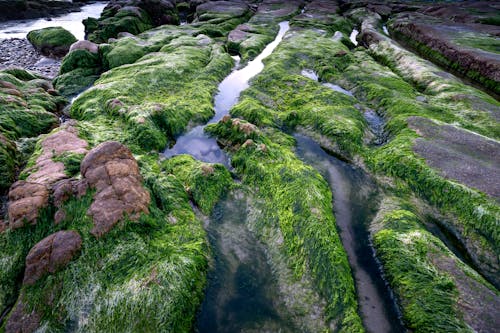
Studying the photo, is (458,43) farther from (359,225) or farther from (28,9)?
(28,9)

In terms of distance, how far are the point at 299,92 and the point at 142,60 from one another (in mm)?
12042

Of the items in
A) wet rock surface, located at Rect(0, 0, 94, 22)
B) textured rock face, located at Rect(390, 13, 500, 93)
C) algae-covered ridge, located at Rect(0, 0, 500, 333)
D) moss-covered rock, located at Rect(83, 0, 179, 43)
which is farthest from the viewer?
wet rock surface, located at Rect(0, 0, 94, 22)

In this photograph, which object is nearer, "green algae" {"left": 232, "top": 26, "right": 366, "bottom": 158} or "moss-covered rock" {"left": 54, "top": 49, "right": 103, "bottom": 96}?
"green algae" {"left": 232, "top": 26, "right": 366, "bottom": 158}

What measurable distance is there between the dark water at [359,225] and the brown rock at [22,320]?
754 cm

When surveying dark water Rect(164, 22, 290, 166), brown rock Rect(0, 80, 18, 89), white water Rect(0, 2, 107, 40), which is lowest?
white water Rect(0, 2, 107, 40)

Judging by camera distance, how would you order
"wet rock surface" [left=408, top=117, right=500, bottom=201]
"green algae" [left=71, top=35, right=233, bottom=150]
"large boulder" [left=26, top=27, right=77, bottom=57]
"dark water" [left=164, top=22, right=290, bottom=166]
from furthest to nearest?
1. "large boulder" [left=26, top=27, right=77, bottom=57]
2. "green algae" [left=71, top=35, right=233, bottom=150]
3. "dark water" [left=164, top=22, right=290, bottom=166]
4. "wet rock surface" [left=408, top=117, right=500, bottom=201]

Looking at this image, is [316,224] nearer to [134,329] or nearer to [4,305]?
[134,329]

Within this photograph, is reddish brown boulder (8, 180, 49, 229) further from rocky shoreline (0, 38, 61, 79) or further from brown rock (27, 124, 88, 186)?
rocky shoreline (0, 38, 61, 79)

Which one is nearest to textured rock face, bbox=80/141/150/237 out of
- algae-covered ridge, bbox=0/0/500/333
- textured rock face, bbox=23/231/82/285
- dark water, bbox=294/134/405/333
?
algae-covered ridge, bbox=0/0/500/333

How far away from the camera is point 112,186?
25.3ft

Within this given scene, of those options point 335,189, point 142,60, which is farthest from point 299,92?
point 142,60

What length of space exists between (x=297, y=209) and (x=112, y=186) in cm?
575

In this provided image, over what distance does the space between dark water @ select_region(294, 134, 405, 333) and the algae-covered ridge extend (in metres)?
0.21

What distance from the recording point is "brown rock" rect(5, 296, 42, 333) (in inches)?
227
